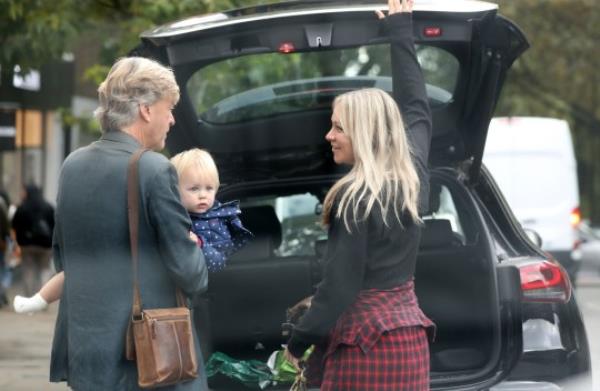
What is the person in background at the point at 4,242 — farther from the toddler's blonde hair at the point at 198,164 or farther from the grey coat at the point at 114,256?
the grey coat at the point at 114,256

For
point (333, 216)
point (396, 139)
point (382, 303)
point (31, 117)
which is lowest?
point (31, 117)

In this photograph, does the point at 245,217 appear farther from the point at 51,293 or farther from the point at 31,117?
the point at 31,117

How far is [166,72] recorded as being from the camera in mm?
3859

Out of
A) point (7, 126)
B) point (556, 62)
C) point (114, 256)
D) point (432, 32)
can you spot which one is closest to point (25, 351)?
point (432, 32)

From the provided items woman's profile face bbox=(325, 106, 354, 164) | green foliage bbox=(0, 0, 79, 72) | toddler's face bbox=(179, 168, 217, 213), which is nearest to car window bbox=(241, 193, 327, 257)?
toddler's face bbox=(179, 168, 217, 213)

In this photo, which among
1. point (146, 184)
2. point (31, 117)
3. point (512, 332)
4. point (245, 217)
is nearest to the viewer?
point (146, 184)

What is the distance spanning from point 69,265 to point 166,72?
665 millimetres

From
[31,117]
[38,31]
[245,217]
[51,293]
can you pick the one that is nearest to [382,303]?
[51,293]

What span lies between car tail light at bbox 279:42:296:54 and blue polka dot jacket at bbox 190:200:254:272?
67 centimetres

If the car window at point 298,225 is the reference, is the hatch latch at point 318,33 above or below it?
above

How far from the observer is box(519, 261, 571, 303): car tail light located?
5.05 metres

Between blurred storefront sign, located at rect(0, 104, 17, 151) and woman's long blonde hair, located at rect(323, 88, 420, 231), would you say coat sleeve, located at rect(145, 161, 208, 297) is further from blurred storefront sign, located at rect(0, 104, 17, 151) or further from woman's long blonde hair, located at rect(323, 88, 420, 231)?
blurred storefront sign, located at rect(0, 104, 17, 151)

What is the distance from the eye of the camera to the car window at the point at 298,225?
22.8ft

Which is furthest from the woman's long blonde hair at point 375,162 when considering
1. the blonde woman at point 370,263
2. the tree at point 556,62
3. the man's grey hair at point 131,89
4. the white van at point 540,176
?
the tree at point 556,62
